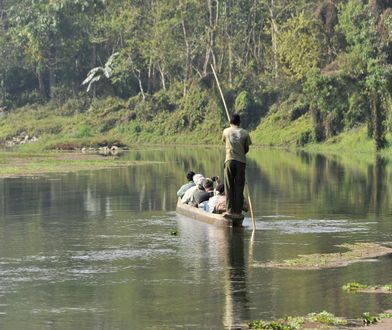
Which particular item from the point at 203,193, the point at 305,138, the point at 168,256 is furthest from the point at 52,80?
the point at 168,256

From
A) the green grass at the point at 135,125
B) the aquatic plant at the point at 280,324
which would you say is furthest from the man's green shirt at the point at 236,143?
the green grass at the point at 135,125

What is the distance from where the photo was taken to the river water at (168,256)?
13.2 m

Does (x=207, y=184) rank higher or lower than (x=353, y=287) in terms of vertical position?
higher

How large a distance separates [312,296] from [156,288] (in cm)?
215

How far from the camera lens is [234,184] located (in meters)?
22.2

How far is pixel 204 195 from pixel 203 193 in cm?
7

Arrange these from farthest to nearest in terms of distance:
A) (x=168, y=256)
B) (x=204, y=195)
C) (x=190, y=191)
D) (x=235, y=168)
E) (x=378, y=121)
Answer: (x=378, y=121), (x=190, y=191), (x=204, y=195), (x=235, y=168), (x=168, y=256)

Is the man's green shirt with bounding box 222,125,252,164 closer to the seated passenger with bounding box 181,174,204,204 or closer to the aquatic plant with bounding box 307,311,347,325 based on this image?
the seated passenger with bounding box 181,174,204,204

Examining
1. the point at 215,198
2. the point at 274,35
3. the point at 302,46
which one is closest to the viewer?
the point at 215,198

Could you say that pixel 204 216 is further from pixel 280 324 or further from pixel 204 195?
pixel 280 324

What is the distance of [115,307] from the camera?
1358cm

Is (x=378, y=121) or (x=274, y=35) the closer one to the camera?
(x=378, y=121)

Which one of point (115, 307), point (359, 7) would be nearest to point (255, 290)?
point (115, 307)

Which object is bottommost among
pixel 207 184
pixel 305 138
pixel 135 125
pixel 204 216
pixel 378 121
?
pixel 204 216
